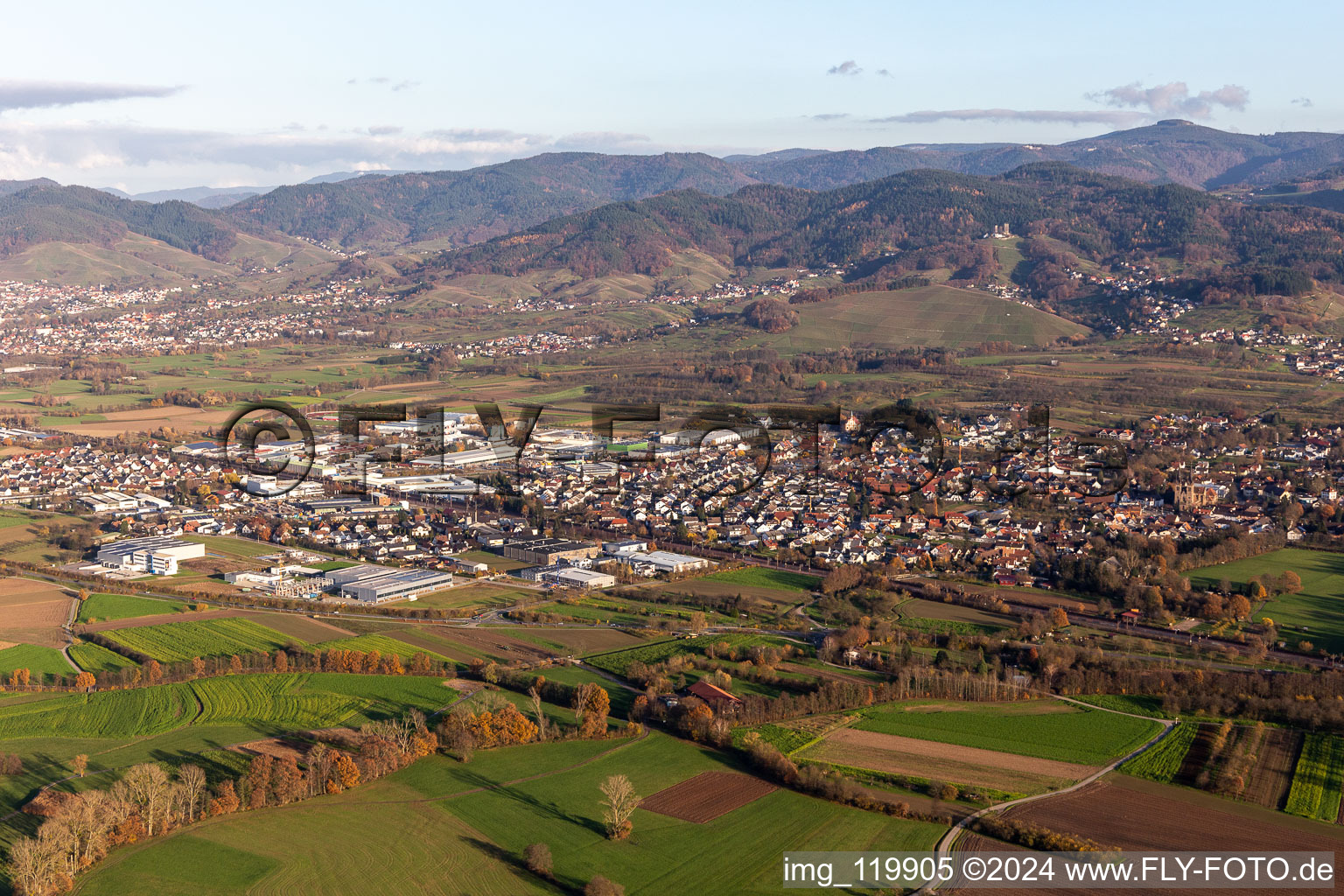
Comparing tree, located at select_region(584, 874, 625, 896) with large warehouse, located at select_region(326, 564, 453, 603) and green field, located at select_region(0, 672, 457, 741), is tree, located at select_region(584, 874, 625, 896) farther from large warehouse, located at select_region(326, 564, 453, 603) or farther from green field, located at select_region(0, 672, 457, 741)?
large warehouse, located at select_region(326, 564, 453, 603)

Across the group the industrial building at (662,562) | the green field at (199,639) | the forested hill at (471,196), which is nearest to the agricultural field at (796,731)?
the industrial building at (662,562)

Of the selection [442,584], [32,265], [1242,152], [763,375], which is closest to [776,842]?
[442,584]

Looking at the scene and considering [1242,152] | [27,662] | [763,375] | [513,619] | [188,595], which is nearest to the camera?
[27,662]

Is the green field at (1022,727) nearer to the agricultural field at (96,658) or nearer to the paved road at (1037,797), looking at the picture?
the paved road at (1037,797)

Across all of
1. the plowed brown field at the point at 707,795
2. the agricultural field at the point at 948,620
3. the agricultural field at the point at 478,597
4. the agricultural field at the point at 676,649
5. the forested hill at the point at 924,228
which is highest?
the forested hill at the point at 924,228

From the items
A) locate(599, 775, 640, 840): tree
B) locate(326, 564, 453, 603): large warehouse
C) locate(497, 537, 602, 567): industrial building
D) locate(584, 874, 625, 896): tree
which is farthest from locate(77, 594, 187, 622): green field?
locate(584, 874, 625, 896): tree

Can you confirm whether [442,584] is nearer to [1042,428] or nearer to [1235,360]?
[1042,428]

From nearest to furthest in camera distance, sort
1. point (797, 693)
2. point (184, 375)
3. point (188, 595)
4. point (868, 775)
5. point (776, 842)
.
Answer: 1. point (776, 842)
2. point (868, 775)
3. point (797, 693)
4. point (188, 595)
5. point (184, 375)
